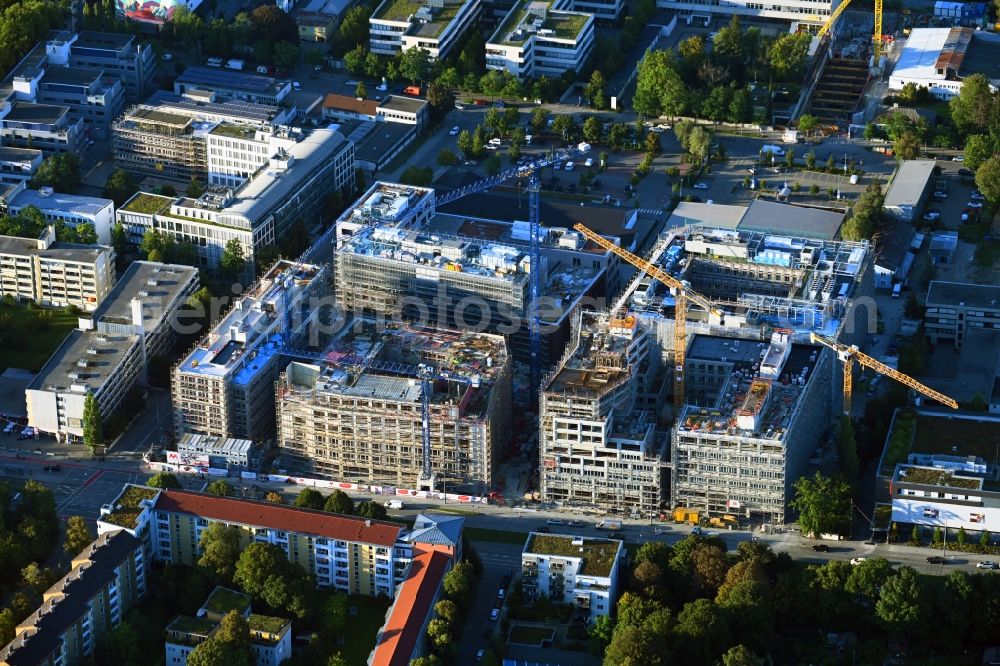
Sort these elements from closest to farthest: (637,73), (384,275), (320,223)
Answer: (384,275), (320,223), (637,73)

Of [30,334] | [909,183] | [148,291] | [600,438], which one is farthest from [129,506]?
[909,183]

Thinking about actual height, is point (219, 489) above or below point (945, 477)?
below

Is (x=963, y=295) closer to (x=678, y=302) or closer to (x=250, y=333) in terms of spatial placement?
(x=678, y=302)

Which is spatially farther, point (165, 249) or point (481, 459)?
point (165, 249)

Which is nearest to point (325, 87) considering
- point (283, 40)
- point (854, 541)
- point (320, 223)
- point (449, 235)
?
point (283, 40)

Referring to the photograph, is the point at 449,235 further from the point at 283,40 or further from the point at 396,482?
the point at 283,40

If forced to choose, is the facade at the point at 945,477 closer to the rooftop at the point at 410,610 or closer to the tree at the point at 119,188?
the rooftop at the point at 410,610
